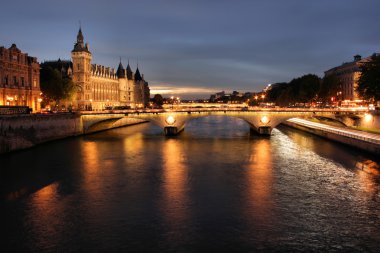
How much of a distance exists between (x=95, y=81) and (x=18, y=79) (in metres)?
56.0

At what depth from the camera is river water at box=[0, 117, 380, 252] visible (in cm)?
2175

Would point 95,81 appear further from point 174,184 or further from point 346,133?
point 174,184

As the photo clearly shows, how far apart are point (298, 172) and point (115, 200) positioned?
19237 mm

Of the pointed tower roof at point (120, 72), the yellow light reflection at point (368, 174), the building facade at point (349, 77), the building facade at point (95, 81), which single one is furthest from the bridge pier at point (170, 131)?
the pointed tower roof at point (120, 72)

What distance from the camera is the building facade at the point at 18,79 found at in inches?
2621

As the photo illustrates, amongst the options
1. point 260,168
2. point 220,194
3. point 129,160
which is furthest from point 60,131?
point 220,194

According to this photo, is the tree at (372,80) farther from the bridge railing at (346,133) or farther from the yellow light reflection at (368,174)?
the yellow light reflection at (368,174)

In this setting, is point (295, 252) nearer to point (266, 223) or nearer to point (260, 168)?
point (266, 223)

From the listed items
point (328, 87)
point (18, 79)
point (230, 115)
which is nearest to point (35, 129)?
point (18, 79)

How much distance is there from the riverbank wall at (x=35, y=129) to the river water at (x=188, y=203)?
331 cm

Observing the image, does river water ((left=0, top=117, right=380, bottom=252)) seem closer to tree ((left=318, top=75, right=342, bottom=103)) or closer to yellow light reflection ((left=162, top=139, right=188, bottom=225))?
yellow light reflection ((left=162, top=139, right=188, bottom=225))

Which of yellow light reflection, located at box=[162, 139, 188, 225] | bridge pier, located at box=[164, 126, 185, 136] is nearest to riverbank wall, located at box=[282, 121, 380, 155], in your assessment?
yellow light reflection, located at box=[162, 139, 188, 225]

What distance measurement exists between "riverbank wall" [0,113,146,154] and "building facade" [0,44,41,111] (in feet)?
31.1

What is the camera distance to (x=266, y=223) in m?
24.4
